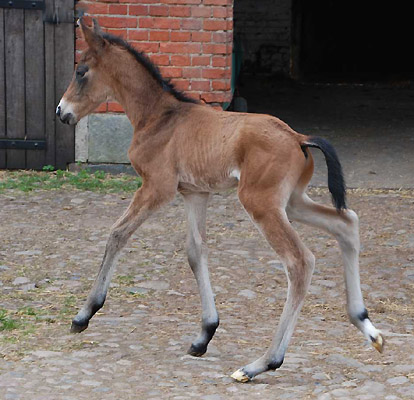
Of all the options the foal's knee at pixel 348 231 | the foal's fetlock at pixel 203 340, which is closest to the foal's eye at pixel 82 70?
the foal's fetlock at pixel 203 340

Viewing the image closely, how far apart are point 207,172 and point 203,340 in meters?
0.91

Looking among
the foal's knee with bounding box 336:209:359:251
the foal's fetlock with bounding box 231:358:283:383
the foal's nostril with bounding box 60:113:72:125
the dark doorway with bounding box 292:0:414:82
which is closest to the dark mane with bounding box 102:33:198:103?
the foal's nostril with bounding box 60:113:72:125

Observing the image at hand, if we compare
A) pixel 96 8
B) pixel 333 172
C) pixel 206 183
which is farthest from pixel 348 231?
pixel 96 8

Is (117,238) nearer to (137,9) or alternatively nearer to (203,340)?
(203,340)

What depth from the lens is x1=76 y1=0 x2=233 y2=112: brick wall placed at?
945cm

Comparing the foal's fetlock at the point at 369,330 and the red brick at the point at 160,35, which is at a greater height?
the red brick at the point at 160,35

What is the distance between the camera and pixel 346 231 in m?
5.02

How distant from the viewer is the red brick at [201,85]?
9555 mm

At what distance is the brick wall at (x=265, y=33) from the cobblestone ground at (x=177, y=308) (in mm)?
9719

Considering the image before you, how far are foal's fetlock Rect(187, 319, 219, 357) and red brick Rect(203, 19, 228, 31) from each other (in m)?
4.94

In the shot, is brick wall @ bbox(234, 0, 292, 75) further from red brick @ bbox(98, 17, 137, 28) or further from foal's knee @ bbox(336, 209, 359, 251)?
foal's knee @ bbox(336, 209, 359, 251)

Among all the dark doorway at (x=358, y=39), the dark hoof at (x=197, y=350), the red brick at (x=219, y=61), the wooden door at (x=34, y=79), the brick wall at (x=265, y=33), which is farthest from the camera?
the dark doorway at (x=358, y=39)

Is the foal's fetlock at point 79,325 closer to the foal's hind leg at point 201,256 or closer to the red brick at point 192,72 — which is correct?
the foal's hind leg at point 201,256

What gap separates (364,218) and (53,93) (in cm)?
350
